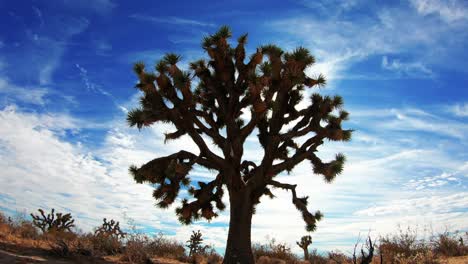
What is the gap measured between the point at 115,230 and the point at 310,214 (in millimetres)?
8173

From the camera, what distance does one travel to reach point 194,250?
603 inches

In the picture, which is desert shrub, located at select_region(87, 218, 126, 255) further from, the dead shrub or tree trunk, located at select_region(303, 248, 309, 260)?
tree trunk, located at select_region(303, 248, 309, 260)

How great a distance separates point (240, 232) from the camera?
426 inches

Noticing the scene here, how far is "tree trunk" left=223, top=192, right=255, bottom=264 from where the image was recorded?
1055cm

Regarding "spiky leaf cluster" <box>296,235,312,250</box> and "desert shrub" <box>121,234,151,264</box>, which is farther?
"spiky leaf cluster" <box>296,235,312,250</box>

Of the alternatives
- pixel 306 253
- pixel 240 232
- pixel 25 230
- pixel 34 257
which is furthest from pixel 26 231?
pixel 306 253

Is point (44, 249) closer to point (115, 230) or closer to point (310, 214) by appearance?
point (115, 230)

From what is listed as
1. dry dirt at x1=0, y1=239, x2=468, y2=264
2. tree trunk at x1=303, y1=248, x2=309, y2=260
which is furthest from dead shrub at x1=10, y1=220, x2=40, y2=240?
tree trunk at x1=303, y1=248, x2=309, y2=260

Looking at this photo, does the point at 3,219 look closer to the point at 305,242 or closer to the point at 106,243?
the point at 106,243

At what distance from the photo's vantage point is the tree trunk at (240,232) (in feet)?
34.6

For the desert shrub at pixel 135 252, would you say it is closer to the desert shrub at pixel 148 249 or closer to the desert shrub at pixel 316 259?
the desert shrub at pixel 148 249

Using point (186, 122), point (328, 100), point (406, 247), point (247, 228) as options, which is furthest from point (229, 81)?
point (406, 247)

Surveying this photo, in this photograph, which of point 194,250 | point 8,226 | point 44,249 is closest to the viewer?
point 44,249

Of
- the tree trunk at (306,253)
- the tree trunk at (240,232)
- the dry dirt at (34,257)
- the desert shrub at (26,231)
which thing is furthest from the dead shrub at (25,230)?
the tree trunk at (306,253)
